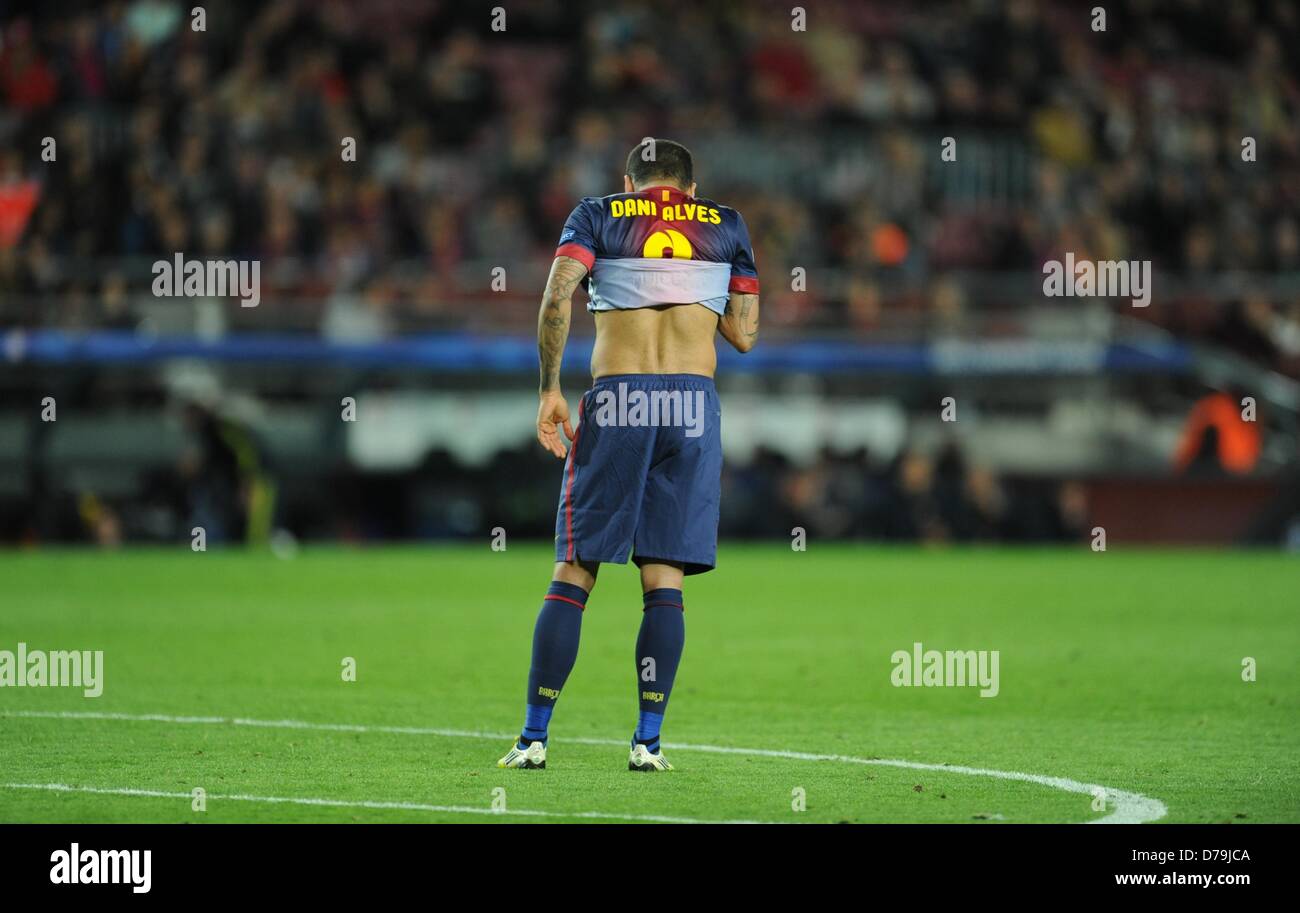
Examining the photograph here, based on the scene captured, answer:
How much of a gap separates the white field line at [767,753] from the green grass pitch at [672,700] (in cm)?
4

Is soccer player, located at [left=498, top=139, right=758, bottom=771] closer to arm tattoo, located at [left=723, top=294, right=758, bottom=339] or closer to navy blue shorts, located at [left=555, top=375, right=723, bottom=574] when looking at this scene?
navy blue shorts, located at [left=555, top=375, right=723, bottom=574]

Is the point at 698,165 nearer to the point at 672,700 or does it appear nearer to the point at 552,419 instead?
the point at 672,700

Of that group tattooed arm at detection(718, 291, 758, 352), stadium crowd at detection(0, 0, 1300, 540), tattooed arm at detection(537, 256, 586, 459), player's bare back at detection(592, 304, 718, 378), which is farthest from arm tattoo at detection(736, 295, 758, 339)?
stadium crowd at detection(0, 0, 1300, 540)

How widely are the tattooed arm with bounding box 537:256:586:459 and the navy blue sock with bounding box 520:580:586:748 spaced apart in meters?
0.57

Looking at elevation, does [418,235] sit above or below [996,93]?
below

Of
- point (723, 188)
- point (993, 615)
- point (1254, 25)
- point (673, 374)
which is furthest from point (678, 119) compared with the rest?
point (673, 374)

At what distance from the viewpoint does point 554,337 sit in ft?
26.0

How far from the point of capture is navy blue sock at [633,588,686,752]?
786 cm

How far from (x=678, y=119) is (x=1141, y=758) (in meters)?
21.5

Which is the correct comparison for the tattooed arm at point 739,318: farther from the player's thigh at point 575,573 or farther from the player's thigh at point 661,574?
the player's thigh at point 575,573

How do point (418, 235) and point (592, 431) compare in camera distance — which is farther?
point (418, 235)
